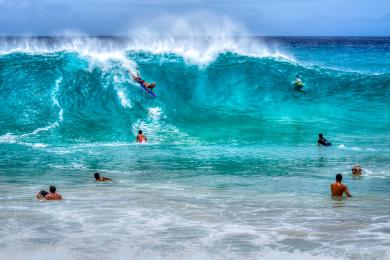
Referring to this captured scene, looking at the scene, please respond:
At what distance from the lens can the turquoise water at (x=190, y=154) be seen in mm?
9125

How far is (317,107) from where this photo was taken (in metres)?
25.4

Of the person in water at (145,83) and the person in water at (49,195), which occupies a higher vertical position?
the person in water at (145,83)

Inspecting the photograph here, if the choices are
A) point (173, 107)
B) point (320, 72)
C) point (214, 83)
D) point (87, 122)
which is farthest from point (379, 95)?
point (87, 122)

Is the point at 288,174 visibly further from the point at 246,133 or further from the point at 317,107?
the point at 317,107

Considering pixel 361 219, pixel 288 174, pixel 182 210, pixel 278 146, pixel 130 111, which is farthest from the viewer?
pixel 130 111

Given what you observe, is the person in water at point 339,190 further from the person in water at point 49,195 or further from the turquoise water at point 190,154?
the person in water at point 49,195

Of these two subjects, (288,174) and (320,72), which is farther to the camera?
(320,72)

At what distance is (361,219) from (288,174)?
14.6ft

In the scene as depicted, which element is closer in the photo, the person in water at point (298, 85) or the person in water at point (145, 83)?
the person in water at point (145, 83)

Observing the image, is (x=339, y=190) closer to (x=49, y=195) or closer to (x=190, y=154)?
(x=49, y=195)

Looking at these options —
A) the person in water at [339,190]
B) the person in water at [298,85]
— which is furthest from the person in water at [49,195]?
the person in water at [298,85]

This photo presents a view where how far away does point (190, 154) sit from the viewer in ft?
57.7

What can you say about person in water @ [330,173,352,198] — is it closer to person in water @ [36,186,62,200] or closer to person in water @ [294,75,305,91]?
person in water @ [36,186,62,200]

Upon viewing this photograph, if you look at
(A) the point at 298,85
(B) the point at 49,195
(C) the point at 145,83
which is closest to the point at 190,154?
(B) the point at 49,195
